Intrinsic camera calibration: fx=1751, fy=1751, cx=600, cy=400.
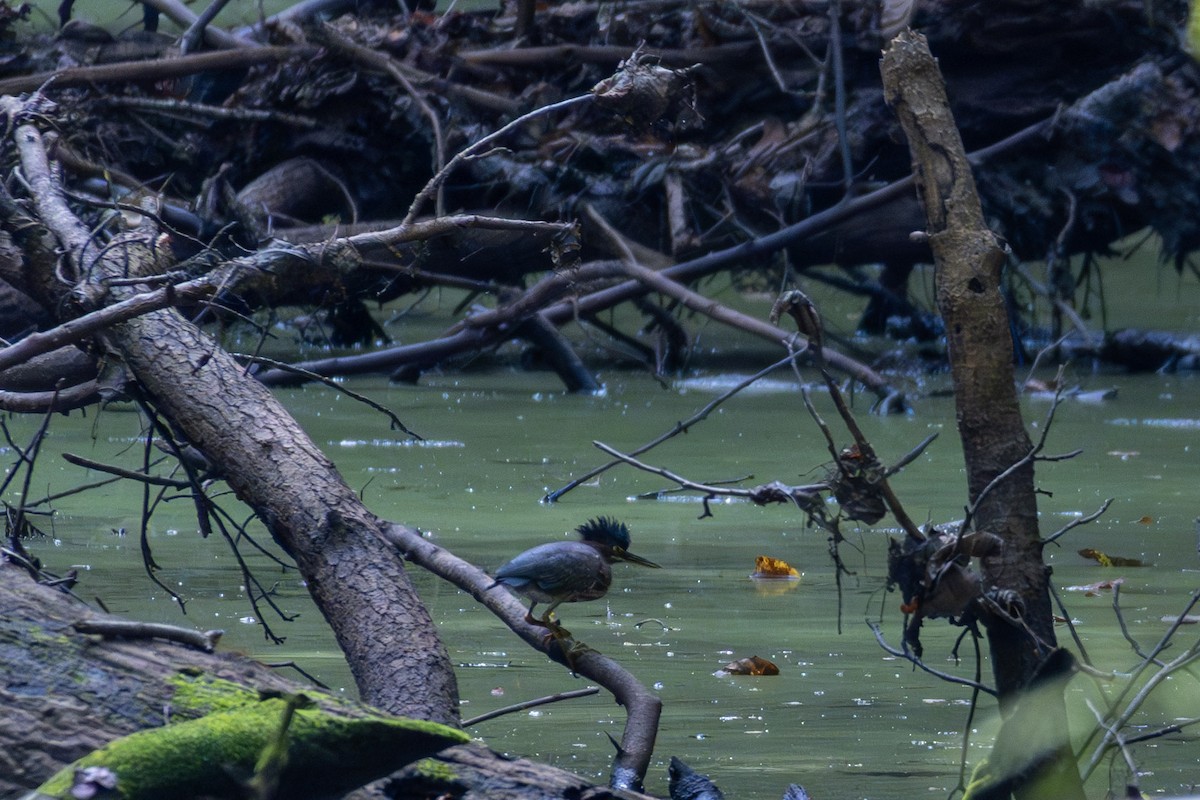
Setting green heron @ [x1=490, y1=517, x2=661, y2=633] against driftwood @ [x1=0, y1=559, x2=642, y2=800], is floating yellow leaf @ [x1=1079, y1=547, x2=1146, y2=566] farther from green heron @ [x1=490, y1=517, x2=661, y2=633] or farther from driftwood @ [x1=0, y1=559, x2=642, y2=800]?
driftwood @ [x1=0, y1=559, x2=642, y2=800]

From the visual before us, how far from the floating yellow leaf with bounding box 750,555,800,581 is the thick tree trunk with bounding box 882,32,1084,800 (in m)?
2.03

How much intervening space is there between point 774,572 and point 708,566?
0.79 feet

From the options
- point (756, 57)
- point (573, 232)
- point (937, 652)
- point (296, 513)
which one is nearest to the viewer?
point (296, 513)

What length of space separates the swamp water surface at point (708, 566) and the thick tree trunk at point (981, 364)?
307 mm

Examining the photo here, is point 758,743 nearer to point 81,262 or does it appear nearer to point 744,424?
point 81,262

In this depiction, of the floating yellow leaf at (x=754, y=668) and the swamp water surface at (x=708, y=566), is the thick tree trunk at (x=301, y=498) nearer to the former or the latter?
the swamp water surface at (x=708, y=566)

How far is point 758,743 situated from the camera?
11.7 ft

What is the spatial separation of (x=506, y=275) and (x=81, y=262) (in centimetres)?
650

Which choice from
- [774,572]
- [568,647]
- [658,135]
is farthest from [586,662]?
[658,135]

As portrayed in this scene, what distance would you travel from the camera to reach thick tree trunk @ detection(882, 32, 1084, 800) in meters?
3.16

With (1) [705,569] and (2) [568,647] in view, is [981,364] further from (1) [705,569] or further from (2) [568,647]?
(1) [705,569]

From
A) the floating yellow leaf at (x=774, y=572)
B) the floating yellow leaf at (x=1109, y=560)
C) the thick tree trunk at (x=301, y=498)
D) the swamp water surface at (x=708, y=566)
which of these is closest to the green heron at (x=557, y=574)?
the thick tree trunk at (x=301, y=498)

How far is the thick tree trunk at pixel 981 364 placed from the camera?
3.16 meters

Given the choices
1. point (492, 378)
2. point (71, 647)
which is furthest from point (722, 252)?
point (71, 647)
